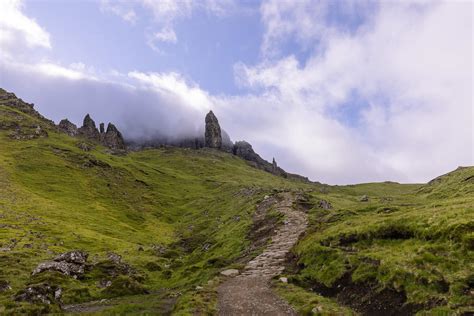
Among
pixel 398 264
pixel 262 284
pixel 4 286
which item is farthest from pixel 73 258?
pixel 398 264

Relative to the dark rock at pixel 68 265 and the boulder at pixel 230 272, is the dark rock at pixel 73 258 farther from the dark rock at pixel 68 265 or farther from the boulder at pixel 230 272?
the boulder at pixel 230 272

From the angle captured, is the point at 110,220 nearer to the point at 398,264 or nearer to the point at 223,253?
the point at 223,253

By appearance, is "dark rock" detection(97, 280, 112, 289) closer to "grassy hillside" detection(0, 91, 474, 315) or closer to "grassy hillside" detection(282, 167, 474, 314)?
"grassy hillside" detection(0, 91, 474, 315)

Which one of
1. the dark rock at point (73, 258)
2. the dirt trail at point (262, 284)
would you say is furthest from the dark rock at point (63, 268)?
the dirt trail at point (262, 284)

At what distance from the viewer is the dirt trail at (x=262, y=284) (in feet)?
77.0

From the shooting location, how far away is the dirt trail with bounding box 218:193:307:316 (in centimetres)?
2348

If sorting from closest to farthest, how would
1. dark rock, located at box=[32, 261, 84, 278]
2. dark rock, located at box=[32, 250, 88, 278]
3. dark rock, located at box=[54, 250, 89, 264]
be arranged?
1. dark rock, located at box=[32, 261, 84, 278]
2. dark rock, located at box=[32, 250, 88, 278]
3. dark rock, located at box=[54, 250, 89, 264]

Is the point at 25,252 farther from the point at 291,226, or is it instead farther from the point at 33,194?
the point at 33,194

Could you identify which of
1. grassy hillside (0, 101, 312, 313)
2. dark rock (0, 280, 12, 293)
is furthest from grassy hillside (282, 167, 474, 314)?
dark rock (0, 280, 12, 293)

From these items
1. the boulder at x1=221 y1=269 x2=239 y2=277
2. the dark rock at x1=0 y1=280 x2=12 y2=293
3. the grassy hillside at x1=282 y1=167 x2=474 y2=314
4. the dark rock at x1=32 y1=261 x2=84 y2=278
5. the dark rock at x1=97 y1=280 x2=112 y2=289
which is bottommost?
the dark rock at x1=0 y1=280 x2=12 y2=293

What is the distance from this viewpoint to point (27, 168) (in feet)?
433

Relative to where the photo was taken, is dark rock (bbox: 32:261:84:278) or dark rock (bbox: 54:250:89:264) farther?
dark rock (bbox: 54:250:89:264)

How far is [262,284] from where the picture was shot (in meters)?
29.6

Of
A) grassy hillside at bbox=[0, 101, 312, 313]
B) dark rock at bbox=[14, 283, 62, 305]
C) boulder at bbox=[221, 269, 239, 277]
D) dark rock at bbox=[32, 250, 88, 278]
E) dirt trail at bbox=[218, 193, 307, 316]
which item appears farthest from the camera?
dark rock at bbox=[32, 250, 88, 278]
